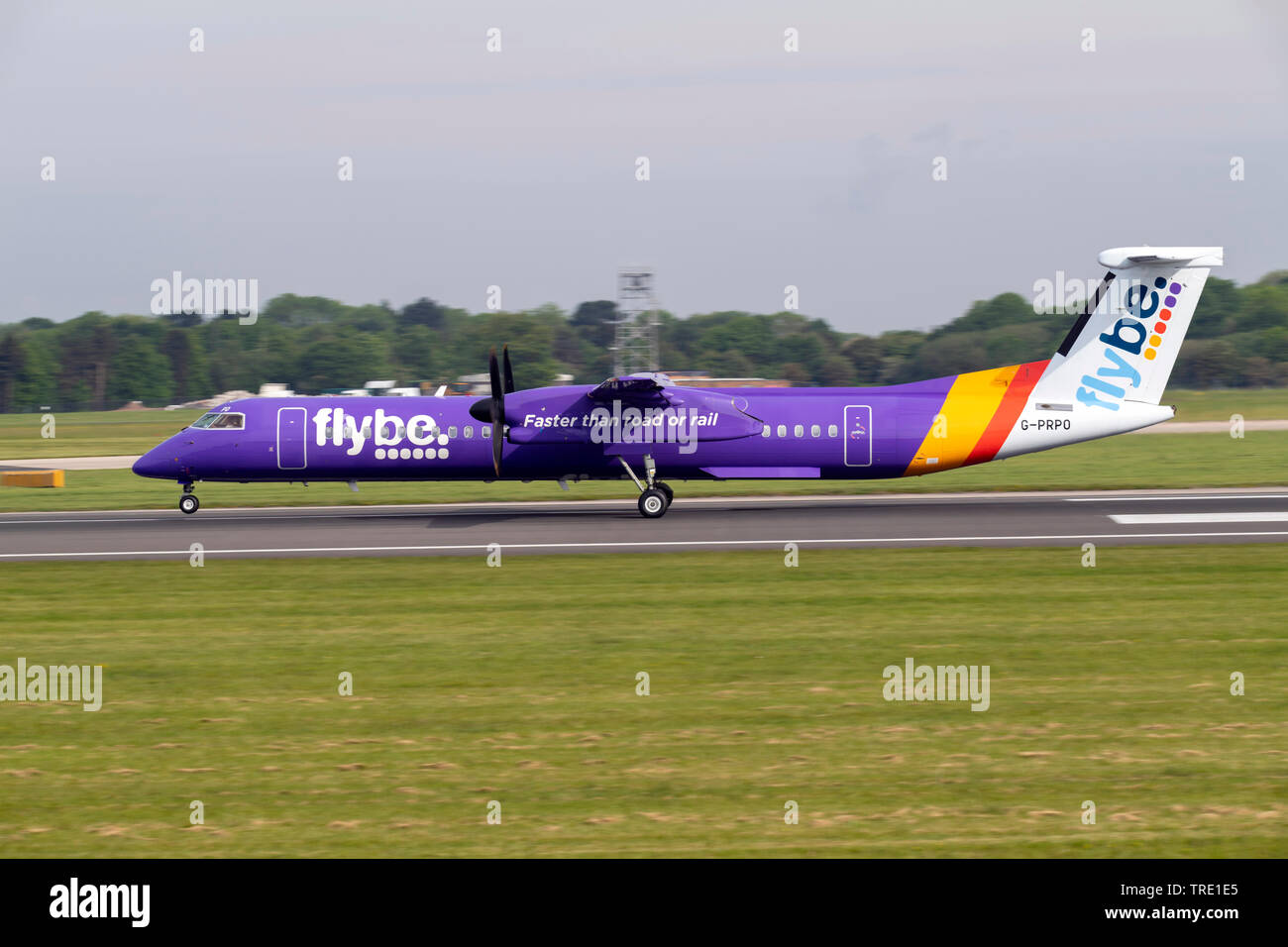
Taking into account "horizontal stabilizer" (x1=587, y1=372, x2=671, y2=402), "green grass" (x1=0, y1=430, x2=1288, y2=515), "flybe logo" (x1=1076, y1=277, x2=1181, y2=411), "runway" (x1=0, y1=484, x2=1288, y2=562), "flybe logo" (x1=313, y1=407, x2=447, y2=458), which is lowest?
"runway" (x1=0, y1=484, x2=1288, y2=562)

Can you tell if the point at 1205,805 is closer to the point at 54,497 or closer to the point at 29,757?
the point at 29,757

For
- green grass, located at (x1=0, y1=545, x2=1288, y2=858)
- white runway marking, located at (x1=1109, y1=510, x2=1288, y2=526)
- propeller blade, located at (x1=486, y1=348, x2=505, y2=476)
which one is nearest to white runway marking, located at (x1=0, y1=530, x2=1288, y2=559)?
white runway marking, located at (x1=1109, y1=510, x2=1288, y2=526)

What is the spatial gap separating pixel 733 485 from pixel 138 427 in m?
52.8

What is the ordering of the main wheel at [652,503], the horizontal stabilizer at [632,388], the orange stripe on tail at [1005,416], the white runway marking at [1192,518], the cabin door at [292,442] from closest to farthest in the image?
1. the white runway marking at [1192,518]
2. the horizontal stabilizer at [632,388]
3. the orange stripe on tail at [1005,416]
4. the main wheel at [652,503]
5. the cabin door at [292,442]

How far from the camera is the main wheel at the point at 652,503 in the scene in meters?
29.3

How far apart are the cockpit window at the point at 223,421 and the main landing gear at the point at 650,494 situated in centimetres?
979

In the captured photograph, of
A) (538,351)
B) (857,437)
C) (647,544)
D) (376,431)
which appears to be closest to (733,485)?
(857,437)

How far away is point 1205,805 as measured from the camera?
914cm

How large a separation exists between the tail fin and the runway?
305 cm

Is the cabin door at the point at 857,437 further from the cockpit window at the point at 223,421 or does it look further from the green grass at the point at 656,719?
the cockpit window at the point at 223,421

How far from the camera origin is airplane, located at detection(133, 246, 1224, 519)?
94.9ft

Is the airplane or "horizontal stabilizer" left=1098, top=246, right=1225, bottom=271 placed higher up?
"horizontal stabilizer" left=1098, top=246, right=1225, bottom=271

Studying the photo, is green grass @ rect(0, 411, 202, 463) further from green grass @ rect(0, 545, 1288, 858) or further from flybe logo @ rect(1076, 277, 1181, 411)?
green grass @ rect(0, 545, 1288, 858)

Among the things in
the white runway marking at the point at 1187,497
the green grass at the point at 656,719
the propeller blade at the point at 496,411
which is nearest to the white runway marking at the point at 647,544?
the green grass at the point at 656,719
